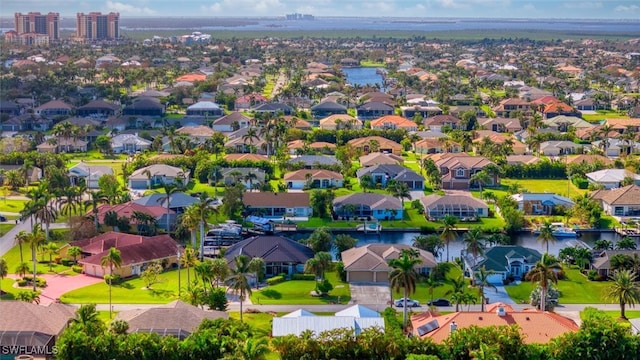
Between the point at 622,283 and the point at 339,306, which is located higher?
the point at 622,283

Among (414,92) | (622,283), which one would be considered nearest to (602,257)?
(622,283)

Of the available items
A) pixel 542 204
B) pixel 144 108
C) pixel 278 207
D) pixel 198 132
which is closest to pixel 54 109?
pixel 144 108

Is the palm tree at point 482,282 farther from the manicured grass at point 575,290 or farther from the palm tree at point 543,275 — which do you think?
the palm tree at point 543,275

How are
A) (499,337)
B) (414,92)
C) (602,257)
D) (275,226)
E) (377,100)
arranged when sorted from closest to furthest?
(499,337) < (602,257) < (275,226) < (377,100) < (414,92)

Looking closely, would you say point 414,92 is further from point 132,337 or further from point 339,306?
point 132,337

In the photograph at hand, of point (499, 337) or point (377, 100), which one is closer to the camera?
point (499, 337)

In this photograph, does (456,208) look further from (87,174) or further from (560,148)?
(87,174)
